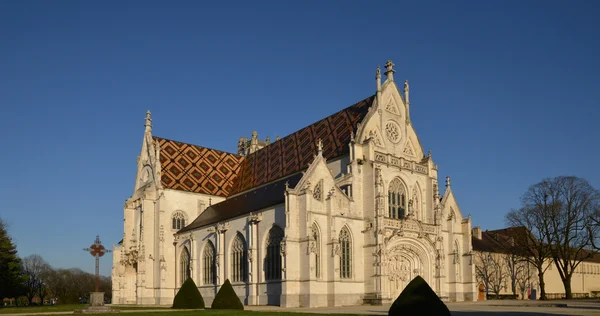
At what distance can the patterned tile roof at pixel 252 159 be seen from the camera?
151 ft

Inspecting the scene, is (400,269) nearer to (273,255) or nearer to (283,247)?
(273,255)

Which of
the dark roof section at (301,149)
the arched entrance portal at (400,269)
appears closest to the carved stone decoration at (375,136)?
the dark roof section at (301,149)

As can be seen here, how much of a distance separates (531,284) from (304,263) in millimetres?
45521

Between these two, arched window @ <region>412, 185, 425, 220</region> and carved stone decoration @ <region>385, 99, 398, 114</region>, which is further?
carved stone decoration @ <region>385, 99, 398, 114</region>

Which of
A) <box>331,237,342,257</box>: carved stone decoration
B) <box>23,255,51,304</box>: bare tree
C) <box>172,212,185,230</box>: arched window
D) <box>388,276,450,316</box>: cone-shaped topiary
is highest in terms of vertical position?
<box>172,212,185,230</box>: arched window

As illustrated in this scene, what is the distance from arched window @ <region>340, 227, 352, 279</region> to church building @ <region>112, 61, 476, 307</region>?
0.24 ft

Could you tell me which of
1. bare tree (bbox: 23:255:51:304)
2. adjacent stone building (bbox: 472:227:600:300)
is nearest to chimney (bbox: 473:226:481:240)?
adjacent stone building (bbox: 472:227:600:300)

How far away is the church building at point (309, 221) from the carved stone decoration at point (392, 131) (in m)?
0.13

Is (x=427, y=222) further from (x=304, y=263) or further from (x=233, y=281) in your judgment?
(x=233, y=281)

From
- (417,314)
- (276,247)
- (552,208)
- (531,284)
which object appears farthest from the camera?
(531,284)

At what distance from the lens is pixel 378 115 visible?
44188 mm

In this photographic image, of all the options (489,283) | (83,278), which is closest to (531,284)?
(489,283)

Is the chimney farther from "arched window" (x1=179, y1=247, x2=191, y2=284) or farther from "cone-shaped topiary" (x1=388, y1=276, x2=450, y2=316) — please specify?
"cone-shaped topiary" (x1=388, y1=276, x2=450, y2=316)

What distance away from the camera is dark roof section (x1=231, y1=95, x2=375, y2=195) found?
45.2 m
